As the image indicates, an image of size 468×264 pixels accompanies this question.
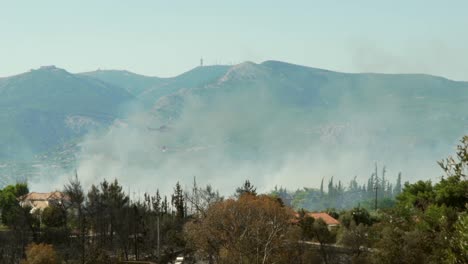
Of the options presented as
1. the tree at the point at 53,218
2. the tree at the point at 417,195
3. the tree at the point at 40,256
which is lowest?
the tree at the point at 40,256

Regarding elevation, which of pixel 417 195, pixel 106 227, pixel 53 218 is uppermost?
pixel 417 195

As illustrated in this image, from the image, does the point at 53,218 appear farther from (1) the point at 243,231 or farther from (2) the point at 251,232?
(2) the point at 251,232

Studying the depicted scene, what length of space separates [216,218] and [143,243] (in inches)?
1112

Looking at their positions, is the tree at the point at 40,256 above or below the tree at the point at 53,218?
below

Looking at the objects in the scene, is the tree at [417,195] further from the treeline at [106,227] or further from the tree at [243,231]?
the treeline at [106,227]

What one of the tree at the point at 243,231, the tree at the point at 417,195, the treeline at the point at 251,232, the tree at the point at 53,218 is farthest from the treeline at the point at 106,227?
the tree at the point at 417,195

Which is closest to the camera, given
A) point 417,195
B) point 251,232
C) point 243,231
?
point 251,232

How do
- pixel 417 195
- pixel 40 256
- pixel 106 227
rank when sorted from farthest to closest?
pixel 106 227 < pixel 417 195 < pixel 40 256

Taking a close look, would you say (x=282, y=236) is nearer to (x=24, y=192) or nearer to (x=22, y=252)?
(x=22, y=252)

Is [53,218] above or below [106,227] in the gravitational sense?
above

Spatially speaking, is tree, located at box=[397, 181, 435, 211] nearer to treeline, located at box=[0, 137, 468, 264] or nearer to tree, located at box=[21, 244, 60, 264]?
treeline, located at box=[0, 137, 468, 264]

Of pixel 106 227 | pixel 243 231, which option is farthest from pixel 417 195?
pixel 106 227

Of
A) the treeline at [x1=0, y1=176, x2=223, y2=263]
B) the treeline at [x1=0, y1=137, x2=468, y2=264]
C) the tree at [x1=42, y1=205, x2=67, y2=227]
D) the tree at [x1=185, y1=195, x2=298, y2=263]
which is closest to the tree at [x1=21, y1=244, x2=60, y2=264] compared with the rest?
the treeline at [x1=0, y1=137, x2=468, y2=264]

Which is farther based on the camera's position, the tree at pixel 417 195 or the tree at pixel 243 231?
the tree at pixel 417 195
